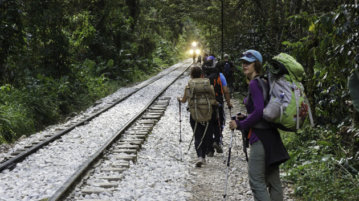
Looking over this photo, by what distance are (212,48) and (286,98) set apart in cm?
2700

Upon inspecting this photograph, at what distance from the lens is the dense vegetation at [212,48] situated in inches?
210

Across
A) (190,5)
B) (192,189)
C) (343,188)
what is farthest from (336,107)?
(190,5)

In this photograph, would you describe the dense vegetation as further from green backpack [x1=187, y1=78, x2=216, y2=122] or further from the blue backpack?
green backpack [x1=187, y1=78, x2=216, y2=122]

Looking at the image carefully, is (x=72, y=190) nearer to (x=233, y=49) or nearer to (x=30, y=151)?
(x=30, y=151)

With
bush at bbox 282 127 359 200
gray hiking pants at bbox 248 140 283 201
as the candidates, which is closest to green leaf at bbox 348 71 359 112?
gray hiking pants at bbox 248 140 283 201

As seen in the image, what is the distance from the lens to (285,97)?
3576mm

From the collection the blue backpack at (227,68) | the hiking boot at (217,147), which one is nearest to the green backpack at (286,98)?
the hiking boot at (217,147)

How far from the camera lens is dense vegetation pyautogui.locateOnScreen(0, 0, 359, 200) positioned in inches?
210

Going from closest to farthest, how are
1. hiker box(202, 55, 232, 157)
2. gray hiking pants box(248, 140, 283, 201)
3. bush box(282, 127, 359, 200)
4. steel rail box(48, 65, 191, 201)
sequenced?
gray hiking pants box(248, 140, 283, 201) → bush box(282, 127, 359, 200) → steel rail box(48, 65, 191, 201) → hiker box(202, 55, 232, 157)

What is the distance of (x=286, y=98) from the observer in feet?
11.7

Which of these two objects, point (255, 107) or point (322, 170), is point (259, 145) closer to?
point (255, 107)

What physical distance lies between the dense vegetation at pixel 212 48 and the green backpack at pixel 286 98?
19.6 inches

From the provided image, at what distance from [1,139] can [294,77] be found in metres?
8.44

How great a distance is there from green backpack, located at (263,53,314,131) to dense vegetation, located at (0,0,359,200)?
1.63 ft
